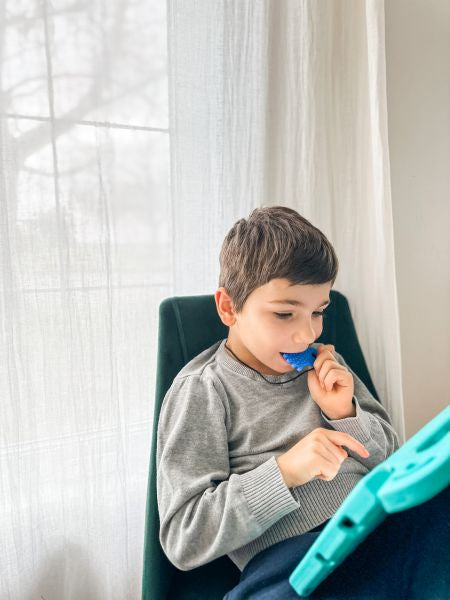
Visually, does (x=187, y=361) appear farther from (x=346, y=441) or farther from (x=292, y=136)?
(x=292, y=136)

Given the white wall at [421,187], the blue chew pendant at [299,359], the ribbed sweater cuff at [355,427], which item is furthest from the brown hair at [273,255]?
the white wall at [421,187]

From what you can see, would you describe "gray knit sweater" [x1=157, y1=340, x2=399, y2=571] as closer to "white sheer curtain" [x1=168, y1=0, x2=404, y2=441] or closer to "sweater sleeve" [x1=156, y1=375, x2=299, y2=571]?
"sweater sleeve" [x1=156, y1=375, x2=299, y2=571]

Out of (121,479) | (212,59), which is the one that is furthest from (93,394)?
(212,59)

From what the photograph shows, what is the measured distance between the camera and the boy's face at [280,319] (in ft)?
2.44

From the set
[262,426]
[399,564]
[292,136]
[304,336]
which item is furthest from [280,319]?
[292,136]

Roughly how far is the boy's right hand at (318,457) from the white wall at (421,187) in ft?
2.48

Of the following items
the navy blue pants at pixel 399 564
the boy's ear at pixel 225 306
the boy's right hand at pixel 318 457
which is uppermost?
the boy's ear at pixel 225 306

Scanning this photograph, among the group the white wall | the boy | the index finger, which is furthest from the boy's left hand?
the white wall

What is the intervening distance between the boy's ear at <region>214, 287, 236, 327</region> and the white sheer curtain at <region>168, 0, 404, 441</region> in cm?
21

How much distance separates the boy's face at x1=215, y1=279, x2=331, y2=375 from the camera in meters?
0.74

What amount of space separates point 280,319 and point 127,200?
391 millimetres

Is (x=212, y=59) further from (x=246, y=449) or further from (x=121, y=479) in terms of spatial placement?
(x=121, y=479)

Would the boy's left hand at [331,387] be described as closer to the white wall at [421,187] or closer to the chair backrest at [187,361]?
the chair backrest at [187,361]

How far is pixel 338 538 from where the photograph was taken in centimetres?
49
